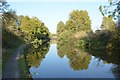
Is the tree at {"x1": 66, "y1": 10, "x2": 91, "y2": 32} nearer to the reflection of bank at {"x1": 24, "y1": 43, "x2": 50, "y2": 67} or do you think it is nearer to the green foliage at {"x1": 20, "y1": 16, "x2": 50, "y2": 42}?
the green foliage at {"x1": 20, "y1": 16, "x2": 50, "y2": 42}

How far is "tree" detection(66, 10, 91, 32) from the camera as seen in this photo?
8188 cm

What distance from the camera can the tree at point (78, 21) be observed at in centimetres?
8188

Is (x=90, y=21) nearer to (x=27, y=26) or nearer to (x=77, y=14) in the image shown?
(x=77, y=14)

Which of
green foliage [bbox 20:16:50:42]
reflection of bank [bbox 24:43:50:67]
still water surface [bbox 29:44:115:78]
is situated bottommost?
still water surface [bbox 29:44:115:78]

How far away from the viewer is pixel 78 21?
272 feet

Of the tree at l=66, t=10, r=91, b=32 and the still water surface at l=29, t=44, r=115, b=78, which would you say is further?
the tree at l=66, t=10, r=91, b=32

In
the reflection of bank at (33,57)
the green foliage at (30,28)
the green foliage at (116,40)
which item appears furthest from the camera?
the green foliage at (30,28)

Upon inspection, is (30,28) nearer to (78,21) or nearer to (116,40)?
(78,21)

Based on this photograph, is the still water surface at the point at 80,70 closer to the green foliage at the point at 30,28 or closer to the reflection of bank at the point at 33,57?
the reflection of bank at the point at 33,57

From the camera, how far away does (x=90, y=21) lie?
279 ft

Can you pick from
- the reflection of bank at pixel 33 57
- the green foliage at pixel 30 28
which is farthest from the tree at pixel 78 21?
the reflection of bank at pixel 33 57

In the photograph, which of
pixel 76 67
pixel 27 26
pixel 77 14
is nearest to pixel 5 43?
pixel 76 67

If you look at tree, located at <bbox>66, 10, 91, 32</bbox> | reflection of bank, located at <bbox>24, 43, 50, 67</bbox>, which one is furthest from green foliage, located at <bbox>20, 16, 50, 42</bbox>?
reflection of bank, located at <bbox>24, 43, 50, 67</bbox>

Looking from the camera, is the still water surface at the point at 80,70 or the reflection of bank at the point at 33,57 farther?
the reflection of bank at the point at 33,57
